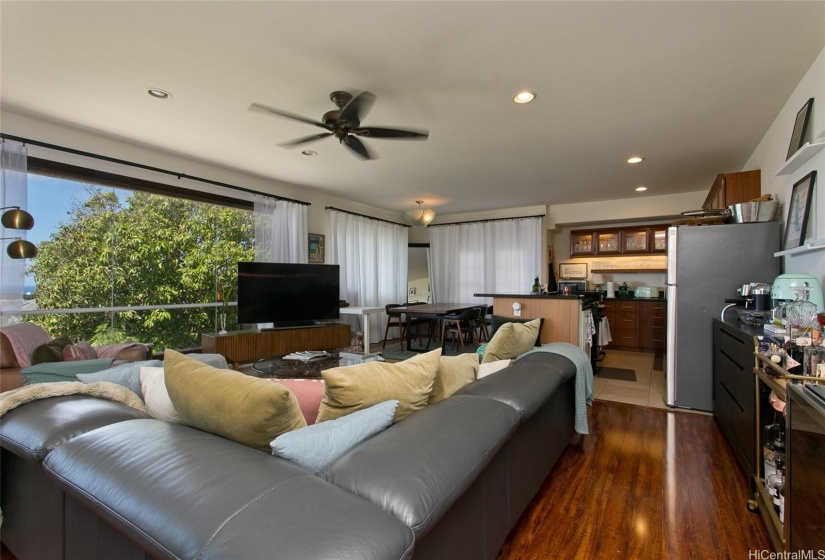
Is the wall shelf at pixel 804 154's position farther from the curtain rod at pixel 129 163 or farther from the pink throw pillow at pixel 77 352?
the curtain rod at pixel 129 163

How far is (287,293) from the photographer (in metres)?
4.71

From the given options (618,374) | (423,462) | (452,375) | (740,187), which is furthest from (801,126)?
(423,462)

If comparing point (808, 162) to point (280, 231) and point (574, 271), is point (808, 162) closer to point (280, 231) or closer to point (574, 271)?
point (574, 271)

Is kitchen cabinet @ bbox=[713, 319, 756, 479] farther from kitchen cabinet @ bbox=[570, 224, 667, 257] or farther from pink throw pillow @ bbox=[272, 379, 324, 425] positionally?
kitchen cabinet @ bbox=[570, 224, 667, 257]

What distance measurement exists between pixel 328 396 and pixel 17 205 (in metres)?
3.50

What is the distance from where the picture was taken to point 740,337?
7.36 ft

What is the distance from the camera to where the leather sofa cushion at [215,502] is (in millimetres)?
671

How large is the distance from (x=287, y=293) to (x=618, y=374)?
429cm

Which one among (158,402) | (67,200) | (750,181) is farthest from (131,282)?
(750,181)

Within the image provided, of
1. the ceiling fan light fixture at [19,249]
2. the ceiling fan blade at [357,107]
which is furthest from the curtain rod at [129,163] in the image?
the ceiling fan blade at [357,107]

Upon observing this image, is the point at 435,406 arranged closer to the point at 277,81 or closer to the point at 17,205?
the point at 277,81

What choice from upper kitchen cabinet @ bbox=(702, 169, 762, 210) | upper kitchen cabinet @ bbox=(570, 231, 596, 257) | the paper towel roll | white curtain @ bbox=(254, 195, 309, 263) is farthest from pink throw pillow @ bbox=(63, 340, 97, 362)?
the paper towel roll

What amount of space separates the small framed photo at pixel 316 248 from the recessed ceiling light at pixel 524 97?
144 inches

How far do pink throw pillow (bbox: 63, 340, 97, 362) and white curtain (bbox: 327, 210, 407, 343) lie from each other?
337cm
